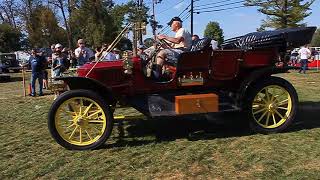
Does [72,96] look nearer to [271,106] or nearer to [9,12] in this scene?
[271,106]

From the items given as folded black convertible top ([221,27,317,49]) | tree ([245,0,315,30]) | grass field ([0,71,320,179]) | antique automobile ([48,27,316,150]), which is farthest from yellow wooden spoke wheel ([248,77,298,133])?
tree ([245,0,315,30])

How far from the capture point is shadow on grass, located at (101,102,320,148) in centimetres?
714

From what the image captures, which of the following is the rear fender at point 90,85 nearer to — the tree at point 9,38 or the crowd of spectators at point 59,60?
the crowd of spectators at point 59,60

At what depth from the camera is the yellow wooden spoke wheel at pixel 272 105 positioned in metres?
7.14

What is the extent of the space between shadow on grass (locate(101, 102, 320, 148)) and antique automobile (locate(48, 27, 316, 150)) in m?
→ 0.41

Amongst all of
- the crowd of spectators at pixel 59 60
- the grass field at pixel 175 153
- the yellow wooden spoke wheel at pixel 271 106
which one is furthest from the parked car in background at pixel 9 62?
the yellow wooden spoke wheel at pixel 271 106

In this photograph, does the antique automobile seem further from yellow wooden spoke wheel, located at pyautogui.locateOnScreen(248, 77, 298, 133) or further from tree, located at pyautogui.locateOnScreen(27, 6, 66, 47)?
tree, located at pyautogui.locateOnScreen(27, 6, 66, 47)

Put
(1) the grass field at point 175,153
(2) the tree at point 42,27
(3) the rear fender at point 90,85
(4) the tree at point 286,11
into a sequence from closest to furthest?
(1) the grass field at point 175,153 < (3) the rear fender at point 90,85 < (4) the tree at point 286,11 < (2) the tree at point 42,27

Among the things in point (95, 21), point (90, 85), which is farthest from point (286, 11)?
point (90, 85)

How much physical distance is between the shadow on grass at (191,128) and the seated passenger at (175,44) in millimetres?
1009

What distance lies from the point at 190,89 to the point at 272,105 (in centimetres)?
130

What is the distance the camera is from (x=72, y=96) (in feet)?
21.3

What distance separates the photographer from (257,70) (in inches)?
285

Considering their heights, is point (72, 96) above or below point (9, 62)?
below
